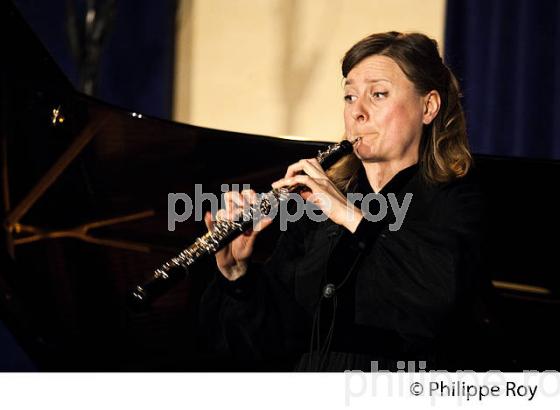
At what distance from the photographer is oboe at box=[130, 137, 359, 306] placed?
1.48m

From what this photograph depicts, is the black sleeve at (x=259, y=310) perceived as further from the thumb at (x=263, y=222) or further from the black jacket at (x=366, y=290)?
the thumb at (x=263, y=222)

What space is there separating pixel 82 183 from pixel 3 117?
0.26 meters

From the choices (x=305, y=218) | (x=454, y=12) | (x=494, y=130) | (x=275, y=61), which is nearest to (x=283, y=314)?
(x=305, y=218)

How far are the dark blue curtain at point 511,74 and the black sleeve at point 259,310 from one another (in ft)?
4.46

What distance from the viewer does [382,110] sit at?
1.50 metres

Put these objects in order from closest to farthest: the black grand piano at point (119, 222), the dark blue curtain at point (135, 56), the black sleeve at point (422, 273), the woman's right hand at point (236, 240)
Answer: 1. the black sleeve at point (422, 273)
2. the woman's right hand at point (236, 240)
3. the black grand piano at point (119, 222)
4. the dark blue curtain at point (135, 56)

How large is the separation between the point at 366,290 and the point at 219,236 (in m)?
0.28

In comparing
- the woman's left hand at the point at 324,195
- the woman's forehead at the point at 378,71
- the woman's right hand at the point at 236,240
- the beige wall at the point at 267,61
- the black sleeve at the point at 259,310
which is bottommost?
the black sleeve at the point at 259,310

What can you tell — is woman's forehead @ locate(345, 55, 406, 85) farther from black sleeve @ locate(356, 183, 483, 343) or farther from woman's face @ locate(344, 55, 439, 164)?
black sleeve @ locate(356, 183, 483, 343)

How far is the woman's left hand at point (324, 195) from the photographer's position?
139 centimetres

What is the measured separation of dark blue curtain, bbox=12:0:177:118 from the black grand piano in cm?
138

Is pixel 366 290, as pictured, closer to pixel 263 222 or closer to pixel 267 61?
pixel 263 222

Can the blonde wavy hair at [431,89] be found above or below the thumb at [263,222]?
above

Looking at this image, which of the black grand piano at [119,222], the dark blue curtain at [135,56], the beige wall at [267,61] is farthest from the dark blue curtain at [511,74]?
the dark blue curtain at [135,56]
